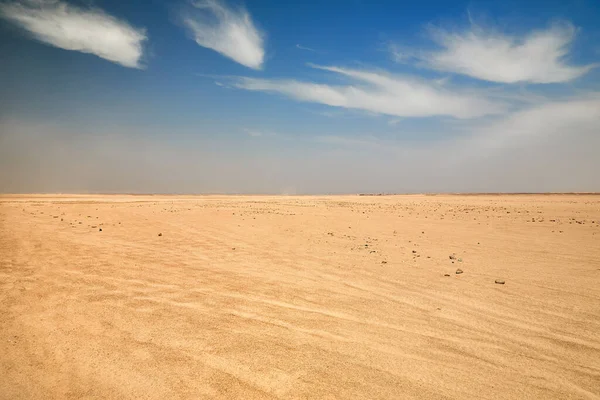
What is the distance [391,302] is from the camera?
15.3 feet

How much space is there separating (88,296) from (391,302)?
4.49m

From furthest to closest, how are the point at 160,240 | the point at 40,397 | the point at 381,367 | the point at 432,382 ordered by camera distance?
the point at 160,240
the point at 381,367
the point at 432,382
the point at 40,397

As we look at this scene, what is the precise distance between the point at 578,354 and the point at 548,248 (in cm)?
635

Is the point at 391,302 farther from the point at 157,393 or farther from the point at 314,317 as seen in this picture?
the point at 157,393

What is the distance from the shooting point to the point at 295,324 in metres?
3.84

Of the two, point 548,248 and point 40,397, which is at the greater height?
point 548,248

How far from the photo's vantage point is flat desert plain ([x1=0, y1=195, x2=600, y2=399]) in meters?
2.70

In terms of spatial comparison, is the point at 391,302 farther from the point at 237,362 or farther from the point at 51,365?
the point at 51,365

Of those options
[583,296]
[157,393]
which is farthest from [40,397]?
[583,296]

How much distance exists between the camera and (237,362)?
2.98m

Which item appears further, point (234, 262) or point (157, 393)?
point (234, 262)

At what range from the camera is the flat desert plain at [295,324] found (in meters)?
2.70

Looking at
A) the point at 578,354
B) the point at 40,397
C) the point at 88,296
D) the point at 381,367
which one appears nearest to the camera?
the point at 40,397

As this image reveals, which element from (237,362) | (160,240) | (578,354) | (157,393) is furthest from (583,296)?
(160,240)
